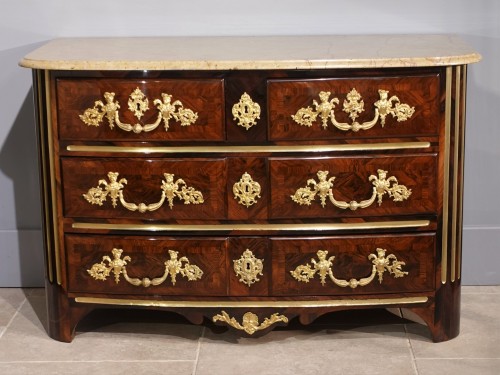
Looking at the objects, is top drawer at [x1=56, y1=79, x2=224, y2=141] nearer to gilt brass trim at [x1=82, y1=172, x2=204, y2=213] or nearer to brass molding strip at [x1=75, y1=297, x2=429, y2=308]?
gilt brass trim at [x1=82, y1=172, x2=204, y2=213]

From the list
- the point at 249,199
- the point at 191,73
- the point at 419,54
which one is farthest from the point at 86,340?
the point at 419,54

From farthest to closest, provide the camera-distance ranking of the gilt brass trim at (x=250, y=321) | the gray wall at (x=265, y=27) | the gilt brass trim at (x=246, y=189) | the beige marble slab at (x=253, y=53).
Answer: the gray wall at (x=265, y=27), the gilt brass trim at (x=250, y=321), the gilt brass trim at (x=246, y=189), the beige marble slab at (x=253, y=53)

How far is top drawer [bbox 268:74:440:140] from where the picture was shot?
2963mm

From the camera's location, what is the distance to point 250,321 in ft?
10.3

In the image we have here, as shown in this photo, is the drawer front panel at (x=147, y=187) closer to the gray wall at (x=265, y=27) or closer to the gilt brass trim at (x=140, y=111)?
the gilt brass trim at (x=140, y=111)

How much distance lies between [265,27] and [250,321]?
36.5 inches

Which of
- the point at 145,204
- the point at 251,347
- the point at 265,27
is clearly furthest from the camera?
the point at 265,27

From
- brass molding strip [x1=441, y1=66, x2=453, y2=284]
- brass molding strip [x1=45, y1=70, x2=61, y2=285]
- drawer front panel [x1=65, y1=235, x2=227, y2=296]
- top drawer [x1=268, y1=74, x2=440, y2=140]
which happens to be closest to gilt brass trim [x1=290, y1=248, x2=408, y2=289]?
brass molding strip [x1=441, y1=66, x2=453, y2=284]

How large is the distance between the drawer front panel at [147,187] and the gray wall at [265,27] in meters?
0.57

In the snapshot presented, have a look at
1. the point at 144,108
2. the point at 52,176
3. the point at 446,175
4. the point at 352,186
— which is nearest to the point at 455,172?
the point at 446,175

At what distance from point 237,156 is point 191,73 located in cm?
26

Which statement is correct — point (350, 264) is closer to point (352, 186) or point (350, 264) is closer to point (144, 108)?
point (352, 186)

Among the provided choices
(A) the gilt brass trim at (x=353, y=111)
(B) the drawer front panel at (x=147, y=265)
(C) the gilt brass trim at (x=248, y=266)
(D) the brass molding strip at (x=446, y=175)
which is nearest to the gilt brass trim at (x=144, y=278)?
(B) the drawer front panel at (x=147, y=265)

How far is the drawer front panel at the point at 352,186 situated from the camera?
9.91 feet
